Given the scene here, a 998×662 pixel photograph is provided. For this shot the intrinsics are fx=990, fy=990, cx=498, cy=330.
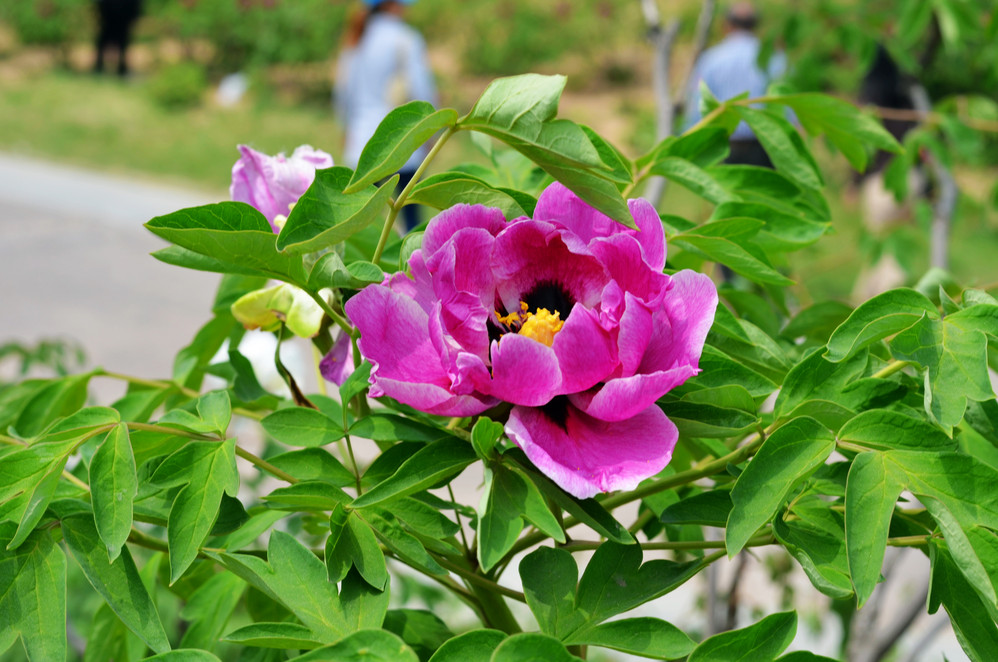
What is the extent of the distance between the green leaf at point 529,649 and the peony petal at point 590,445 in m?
0.08

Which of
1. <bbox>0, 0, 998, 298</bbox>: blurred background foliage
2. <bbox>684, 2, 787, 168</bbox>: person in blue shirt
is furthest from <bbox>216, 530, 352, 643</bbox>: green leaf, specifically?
<bbox>0, 0, 998, 298</bbox>: blurred background foliage

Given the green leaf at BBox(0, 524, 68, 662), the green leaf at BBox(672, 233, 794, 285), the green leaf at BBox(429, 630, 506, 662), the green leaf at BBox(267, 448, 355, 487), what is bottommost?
the green leaf at BBox(0, 524, 68, 662)

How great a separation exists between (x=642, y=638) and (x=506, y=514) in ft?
0.40

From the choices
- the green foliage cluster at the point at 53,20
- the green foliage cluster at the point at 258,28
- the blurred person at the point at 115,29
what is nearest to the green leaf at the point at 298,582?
the green foliage cluster at the point at 258,28

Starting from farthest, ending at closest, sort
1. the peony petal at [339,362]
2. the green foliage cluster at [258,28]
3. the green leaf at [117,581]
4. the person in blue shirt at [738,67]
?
the green foliage cluster at [258,28], the person in blue shirt at [738,67], the peony petal at [339,362], the green leaf at [117,581]

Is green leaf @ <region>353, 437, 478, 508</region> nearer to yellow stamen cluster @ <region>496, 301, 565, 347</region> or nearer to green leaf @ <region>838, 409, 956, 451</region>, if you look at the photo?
yellow stamen cluster @ <region>496, 301, 565, 347</region>

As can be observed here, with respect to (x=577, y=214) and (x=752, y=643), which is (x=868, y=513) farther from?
(x=577, y=214)

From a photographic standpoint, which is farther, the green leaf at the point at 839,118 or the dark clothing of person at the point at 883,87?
the dark clothing of person at the point at 883,87

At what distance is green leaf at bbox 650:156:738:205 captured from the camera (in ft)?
2.81

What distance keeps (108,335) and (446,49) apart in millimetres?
7540

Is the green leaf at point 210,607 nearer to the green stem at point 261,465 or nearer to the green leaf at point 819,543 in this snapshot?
the green stem at point 261,465

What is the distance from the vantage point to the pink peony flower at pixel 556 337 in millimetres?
587

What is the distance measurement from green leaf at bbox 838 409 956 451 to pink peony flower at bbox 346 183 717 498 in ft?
0.38

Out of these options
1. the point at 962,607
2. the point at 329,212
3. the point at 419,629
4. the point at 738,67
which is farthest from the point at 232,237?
the point at 738,67
